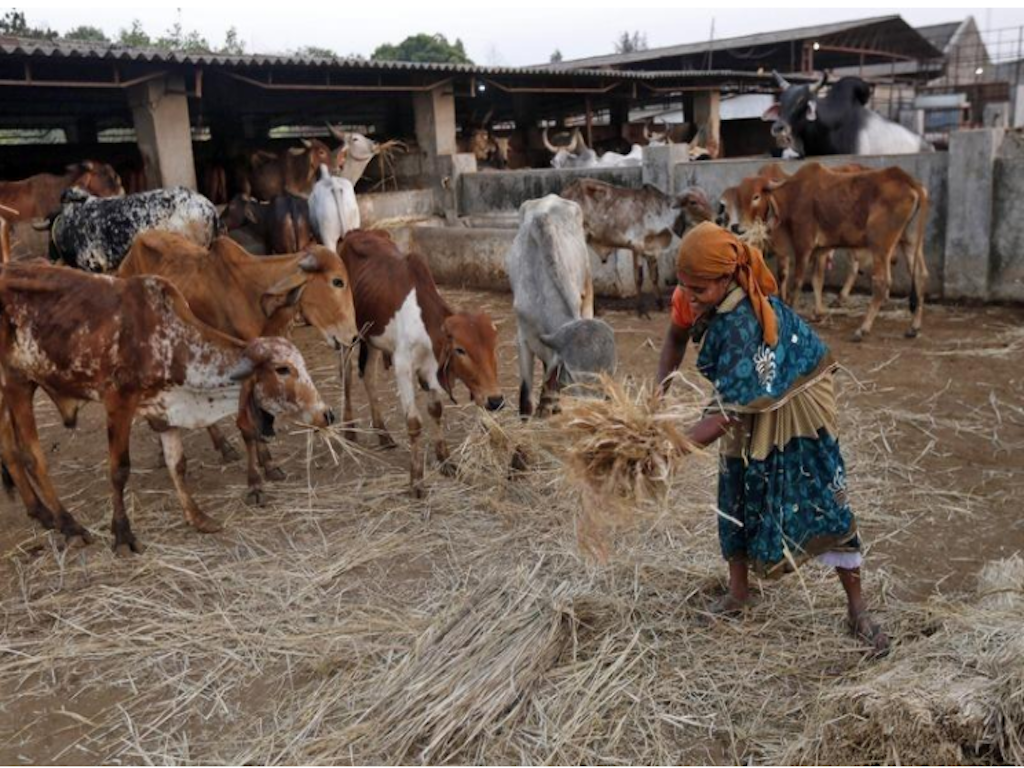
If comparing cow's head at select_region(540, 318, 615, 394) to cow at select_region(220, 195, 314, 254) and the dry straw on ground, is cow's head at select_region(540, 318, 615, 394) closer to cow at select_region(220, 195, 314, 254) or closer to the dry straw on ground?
the dry straw on ground

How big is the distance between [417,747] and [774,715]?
1.20 m

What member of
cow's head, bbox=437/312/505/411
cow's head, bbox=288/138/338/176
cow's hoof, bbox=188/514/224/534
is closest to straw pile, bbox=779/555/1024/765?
cow's head, bbox=437/312/505/411

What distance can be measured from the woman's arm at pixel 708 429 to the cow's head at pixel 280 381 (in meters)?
2.13

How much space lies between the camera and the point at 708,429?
2.82 metres

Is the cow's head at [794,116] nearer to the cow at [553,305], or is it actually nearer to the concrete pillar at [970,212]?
the concrete pillar at [970,212]

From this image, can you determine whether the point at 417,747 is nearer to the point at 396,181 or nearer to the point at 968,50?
the point at 396,181

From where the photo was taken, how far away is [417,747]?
287 centimetres

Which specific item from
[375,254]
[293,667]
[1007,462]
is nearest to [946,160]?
[1007,462]

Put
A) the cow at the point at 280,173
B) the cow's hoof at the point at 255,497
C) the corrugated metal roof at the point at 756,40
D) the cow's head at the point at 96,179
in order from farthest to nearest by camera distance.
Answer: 1. the corrugated metal roof at the point at 756,40
2. the cow at the point at 280,173
3. the cow's head at the point at 96,179
4. the cow's hoof at the point at 255,497

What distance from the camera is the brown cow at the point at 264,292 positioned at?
16.8 ft

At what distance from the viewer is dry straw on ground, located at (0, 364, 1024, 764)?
9.32 feet

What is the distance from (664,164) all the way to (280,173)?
18.8 feet

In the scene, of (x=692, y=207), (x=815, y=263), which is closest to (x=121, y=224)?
(x=692, y=207)

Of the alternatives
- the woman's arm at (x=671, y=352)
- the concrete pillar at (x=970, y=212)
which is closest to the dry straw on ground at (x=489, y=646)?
the woman's arm at (x=671, y=352)
